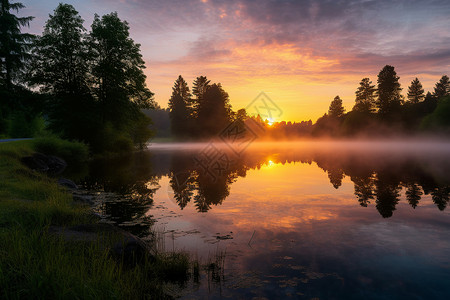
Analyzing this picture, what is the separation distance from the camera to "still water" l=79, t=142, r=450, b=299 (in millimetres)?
5426

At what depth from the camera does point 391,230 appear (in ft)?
28.5

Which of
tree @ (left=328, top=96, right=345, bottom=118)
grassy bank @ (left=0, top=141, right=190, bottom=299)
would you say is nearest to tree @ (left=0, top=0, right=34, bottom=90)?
grassy bank @ (left=0, top=141, right=190, bottom=299)

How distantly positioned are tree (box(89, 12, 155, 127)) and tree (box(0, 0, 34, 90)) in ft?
42.6

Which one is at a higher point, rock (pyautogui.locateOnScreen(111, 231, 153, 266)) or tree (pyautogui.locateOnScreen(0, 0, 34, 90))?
tree (pyautogui.locateOnScreen(0, 0, 34, 90))

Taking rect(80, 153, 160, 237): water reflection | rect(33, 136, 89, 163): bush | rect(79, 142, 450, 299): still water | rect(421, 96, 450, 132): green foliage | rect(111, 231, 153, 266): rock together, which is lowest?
rect(79, 142, 450, 299): still water

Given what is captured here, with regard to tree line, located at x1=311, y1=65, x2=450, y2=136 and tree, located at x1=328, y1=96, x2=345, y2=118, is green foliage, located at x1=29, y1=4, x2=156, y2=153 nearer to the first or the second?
tree line, located at x1=311, y1=65, x2=450, y2=136

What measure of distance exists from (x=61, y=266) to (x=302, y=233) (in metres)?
7.03

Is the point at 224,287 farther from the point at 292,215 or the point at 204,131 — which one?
the point at 204,131

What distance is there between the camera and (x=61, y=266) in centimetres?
Result: 448

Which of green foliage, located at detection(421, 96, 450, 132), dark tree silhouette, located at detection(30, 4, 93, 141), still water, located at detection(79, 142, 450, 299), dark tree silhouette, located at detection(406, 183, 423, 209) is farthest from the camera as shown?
green foliage, located at detection(421, 96, 450, 132)

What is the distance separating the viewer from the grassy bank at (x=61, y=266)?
383 cm

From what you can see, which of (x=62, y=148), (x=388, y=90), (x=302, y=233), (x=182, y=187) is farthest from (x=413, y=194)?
(x=388, y=90)

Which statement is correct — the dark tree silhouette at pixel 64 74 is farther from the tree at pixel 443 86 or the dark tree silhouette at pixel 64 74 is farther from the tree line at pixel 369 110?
the tree at pixel 443 86

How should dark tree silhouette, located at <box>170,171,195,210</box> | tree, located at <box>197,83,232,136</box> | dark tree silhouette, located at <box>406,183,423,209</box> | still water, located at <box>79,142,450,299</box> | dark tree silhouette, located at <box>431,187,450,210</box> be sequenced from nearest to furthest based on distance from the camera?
still water, located at <box>79,142,450,299</box> < dark tree silhouette, located at <box>431,187,450,210</box> < dark tree silhouette, located at <box>406,183,423,209</box> < dark tree silhouette, located at <box>170,171,195,210</box> < tree, located at <box>197,83,232,136</box>
